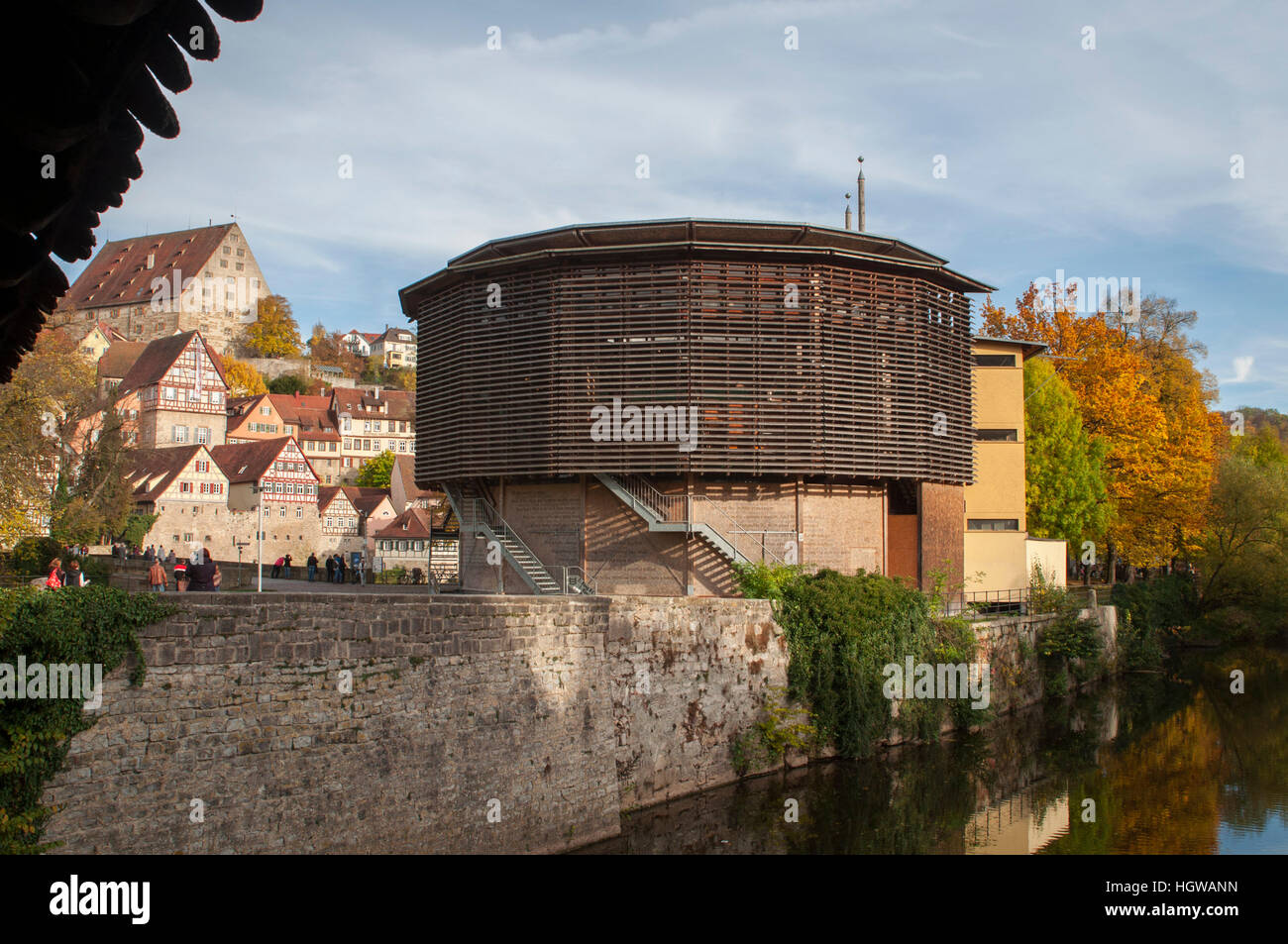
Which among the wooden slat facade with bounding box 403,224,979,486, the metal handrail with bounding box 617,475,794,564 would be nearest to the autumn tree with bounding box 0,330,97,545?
the wooden slat facade with bounding box 403,224,979,486

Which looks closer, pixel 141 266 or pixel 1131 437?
pixel 1131 437

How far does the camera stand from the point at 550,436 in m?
23.9

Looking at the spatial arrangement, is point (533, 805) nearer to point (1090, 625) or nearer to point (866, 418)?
point (866, 418)

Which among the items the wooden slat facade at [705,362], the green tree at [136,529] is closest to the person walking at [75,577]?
the wooden slat facade at [705,362]

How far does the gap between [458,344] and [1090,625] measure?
804 inches

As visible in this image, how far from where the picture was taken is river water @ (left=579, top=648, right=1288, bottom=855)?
619 inches

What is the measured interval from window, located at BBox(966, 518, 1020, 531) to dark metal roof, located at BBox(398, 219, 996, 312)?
1080cm

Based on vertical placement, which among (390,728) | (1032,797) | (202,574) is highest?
(202,574)

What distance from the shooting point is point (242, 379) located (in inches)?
4186

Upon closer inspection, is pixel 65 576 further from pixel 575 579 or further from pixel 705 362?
pixel 705 362

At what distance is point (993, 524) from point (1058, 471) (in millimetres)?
5278

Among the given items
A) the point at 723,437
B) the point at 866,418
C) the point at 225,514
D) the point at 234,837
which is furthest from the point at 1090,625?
the point at 225,514

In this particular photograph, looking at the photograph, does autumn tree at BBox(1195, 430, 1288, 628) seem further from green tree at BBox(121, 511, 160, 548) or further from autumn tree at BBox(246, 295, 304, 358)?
autumn tree at BBox(246, 295, 304, 358)

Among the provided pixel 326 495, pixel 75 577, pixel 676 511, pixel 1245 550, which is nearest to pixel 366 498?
pixel 326 495
